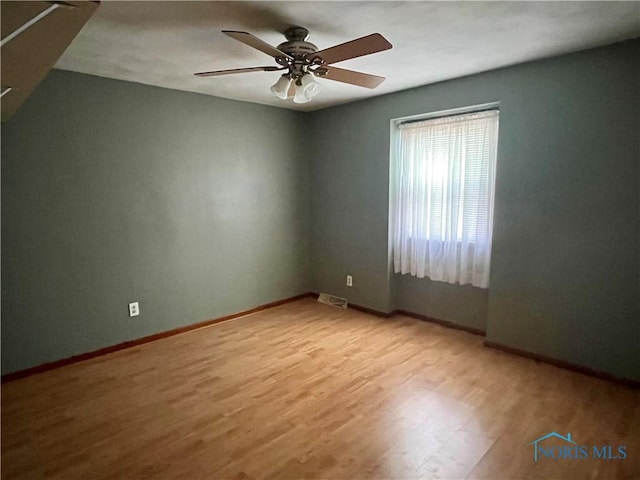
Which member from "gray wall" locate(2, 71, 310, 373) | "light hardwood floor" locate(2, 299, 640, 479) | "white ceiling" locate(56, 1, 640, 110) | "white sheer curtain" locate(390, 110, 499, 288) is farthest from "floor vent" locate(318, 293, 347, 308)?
"white ceiling" locate(56, 1, 640, 110)

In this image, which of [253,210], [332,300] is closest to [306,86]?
[253,210]

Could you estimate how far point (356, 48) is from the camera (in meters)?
1.92

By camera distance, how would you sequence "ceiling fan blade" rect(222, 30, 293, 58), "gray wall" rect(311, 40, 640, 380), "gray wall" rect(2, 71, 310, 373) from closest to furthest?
"ceiling fan blade" rect(222, 30, 293, 58)
"gray wall" rect(311, 40, 640, 380)
"gray wall" rect(2, 71, 310, 373)

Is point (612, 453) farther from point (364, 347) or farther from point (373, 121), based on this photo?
point (373, 121)

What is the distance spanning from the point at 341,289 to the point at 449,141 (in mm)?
2037

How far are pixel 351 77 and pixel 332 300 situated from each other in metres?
2.77

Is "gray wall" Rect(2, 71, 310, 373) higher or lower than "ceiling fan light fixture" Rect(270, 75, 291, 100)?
lower

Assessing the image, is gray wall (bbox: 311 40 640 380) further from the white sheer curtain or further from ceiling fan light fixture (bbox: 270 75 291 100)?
ceiling fan light fixture (bbox: 270 75 291 100)

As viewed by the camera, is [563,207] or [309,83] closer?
[309,83]

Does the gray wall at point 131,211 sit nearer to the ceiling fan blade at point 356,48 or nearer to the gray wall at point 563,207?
the gray wall at point 563,207

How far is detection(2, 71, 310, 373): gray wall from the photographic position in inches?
110

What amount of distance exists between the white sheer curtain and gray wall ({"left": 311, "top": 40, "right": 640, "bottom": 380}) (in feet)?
0.49

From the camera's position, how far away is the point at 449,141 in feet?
11.3

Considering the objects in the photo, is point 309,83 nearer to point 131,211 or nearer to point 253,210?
point 131,211
